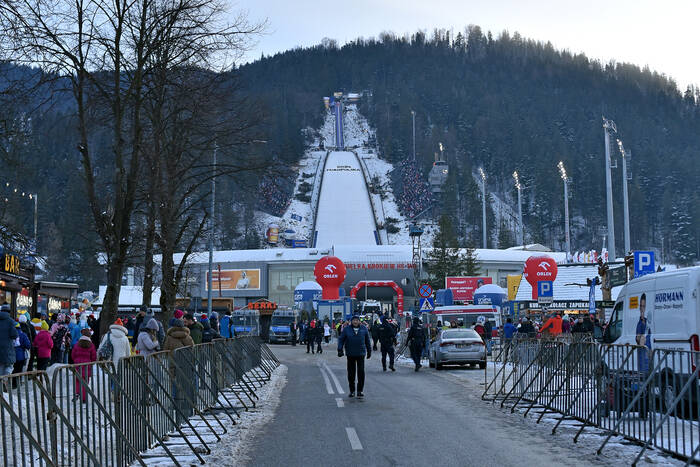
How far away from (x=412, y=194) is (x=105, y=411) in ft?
511

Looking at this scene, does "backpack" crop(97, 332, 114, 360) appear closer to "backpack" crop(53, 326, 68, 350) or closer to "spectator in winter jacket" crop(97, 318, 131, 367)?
"spectator in winter jacket" crop(97, 318, 131, 367)

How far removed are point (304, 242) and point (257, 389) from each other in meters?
100

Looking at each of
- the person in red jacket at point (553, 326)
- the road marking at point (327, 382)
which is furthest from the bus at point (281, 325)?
the road marking at point (327, 382)

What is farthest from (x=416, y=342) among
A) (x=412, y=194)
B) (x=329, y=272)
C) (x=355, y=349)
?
(x=412, y=194)

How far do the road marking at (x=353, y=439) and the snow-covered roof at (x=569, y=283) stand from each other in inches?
1673

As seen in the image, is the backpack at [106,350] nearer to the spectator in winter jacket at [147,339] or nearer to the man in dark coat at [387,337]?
the spectator in winter jacket at [147,339]

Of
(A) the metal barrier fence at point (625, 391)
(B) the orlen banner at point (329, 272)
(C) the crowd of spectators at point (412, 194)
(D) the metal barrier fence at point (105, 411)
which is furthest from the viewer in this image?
(C) the crowd of spectators at point (412, 194)

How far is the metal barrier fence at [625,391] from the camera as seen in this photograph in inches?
365

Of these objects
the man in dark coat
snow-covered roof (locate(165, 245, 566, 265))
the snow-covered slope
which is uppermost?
the snow-covered slope

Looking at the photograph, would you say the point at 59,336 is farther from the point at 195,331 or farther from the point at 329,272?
the point at 329,272

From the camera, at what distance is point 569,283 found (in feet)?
176

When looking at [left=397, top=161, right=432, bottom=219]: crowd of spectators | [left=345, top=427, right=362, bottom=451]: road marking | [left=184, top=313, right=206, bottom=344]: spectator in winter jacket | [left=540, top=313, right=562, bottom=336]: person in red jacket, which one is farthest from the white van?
[left=397, top=161, right=432, bottom=219]: crowd of spectators

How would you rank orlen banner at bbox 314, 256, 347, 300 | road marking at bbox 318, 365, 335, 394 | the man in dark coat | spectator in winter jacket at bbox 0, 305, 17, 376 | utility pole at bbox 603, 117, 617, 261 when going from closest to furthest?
1. spectator in winter jacket at bbox 0, 305, 17, 376
2. road marking at bbox 318, 365, 335, 394
3. the man in dark coat
4. utility pole at bbox 603, 117, 617, 261
5. orlen banner at bbox 314, 256, 347, 300

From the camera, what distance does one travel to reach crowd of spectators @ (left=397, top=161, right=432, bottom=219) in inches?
6122
